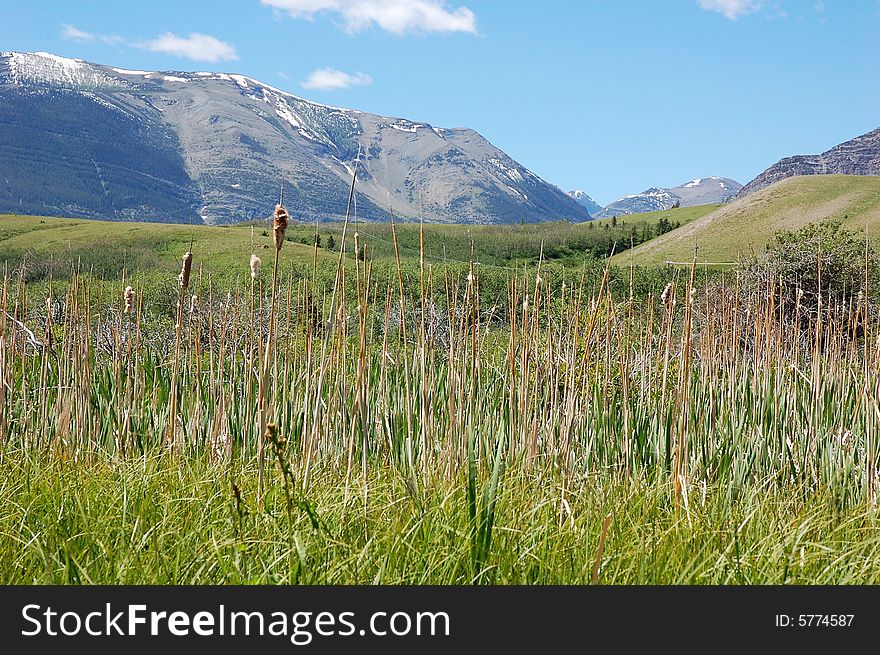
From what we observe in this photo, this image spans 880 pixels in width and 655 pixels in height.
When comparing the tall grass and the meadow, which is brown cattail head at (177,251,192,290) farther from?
the tall grass

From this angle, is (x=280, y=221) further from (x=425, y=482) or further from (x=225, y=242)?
(x=225, y=242)

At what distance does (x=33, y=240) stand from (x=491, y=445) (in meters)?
50.9

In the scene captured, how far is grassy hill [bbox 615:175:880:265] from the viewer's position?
129ft

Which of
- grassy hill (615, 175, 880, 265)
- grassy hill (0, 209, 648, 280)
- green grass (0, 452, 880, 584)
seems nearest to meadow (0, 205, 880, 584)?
green grass (0, 452, 880, 584)

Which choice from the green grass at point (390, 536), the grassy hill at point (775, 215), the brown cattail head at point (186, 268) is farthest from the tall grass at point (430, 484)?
the grassy hill at point (775, 215)

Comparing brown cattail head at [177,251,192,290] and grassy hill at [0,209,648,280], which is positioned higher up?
grassy hill at [0,209,648,280]

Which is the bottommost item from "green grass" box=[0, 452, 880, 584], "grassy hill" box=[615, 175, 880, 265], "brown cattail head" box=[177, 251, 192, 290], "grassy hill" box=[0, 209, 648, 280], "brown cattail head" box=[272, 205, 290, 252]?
"green grass" box=[0, 452, 880, 584]

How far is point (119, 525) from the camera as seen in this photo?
237cm

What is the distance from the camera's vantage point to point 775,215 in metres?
45.2

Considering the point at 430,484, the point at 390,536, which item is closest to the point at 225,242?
the point at 430,484

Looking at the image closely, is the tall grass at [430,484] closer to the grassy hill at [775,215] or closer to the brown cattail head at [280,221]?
the brown cattail head at [280,221]

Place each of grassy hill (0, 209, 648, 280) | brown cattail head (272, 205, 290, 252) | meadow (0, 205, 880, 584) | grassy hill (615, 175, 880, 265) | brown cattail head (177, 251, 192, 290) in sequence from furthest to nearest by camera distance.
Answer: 1. grassy hill (615, 175, 880, 265)
2. grassy hill (0, 209, 648, 280)
3. brown cattail head (177, 251, 192, 290)
4. meadow (0, 205, 880, 584)
5. brown cattail head (272, 205, 290, 252)

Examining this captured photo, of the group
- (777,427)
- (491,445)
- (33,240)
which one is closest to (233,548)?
(491,445)

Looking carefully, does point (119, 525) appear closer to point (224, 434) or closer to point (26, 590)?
point (26, 590)
